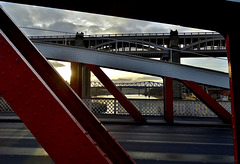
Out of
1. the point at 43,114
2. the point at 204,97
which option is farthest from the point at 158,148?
the point at 204,97

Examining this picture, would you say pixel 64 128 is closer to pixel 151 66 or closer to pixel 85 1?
pixel 85 1

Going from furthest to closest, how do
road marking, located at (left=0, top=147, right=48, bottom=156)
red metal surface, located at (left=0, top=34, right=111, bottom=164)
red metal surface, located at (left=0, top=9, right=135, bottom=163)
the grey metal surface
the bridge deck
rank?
the grey metal surface → road marking, located at (left=0, top=147, right=48, bottom=156) → the bridge deck → red metal surface, located at (left=0, top=9, right=135, bottom=163) → red metal surface, located at (left=0, top=34, right=111, bottom=164)

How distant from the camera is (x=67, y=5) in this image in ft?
5.47

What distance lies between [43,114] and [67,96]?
2.58ft

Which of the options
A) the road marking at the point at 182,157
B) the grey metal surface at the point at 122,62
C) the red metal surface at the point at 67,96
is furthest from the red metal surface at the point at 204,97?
the red metal surface at the point at 67,96

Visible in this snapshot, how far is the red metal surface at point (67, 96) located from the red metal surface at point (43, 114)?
69cm

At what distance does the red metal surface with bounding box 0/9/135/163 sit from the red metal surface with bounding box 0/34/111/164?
27.2 inches

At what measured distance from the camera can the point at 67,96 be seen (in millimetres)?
1924

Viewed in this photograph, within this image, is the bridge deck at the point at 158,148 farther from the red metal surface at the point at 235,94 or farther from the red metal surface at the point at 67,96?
A: the red metal surface at the point at 235,94

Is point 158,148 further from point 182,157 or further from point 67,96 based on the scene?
point 67,96

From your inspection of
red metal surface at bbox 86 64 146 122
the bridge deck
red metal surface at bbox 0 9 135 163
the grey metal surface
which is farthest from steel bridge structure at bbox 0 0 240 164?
the grey metal surface

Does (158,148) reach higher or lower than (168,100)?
lower

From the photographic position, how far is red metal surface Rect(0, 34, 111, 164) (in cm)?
110

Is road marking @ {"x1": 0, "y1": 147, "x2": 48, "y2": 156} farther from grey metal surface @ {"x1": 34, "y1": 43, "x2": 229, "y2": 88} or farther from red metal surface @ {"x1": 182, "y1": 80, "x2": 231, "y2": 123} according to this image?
red metal surface @ {"x1": 182, "y1": 80, "x2": 231, "y2": 123}
